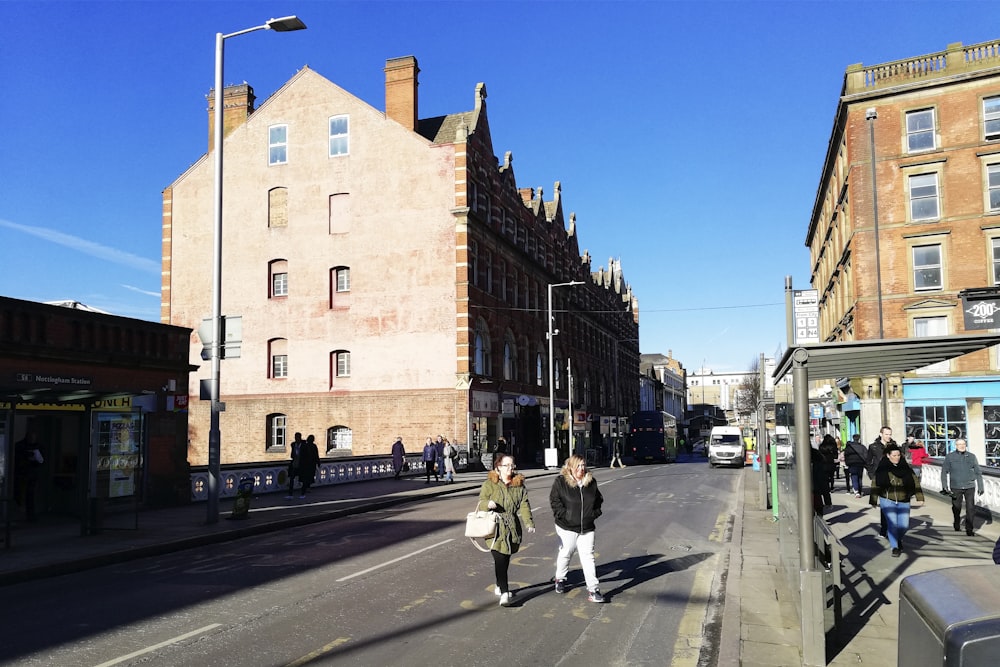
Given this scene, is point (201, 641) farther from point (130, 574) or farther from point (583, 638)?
point (130, 574)

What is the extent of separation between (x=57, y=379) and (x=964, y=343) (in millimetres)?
17321

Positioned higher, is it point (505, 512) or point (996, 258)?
point (996, 258)

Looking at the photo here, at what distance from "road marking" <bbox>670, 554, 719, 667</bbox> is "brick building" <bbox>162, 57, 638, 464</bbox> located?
86.4ft

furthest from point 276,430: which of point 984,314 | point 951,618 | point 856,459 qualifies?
point 951,618

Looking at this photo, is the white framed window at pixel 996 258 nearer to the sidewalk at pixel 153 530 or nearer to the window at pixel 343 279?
the sidewalk at pixel 153 530

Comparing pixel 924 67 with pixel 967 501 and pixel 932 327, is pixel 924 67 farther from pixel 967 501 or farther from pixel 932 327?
pixel 967 501

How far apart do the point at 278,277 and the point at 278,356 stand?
4.12 m

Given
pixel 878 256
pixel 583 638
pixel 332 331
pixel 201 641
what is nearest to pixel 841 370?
pixel 583 638

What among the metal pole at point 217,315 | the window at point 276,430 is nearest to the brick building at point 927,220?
the metal pole at point 217,315

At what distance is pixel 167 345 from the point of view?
67.3 ft

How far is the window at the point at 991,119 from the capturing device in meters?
33.6

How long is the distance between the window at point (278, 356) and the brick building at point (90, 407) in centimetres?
1855

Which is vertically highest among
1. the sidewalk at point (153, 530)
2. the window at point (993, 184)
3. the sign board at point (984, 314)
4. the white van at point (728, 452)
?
the window at point (993, 184)

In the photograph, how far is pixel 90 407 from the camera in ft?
53.9
